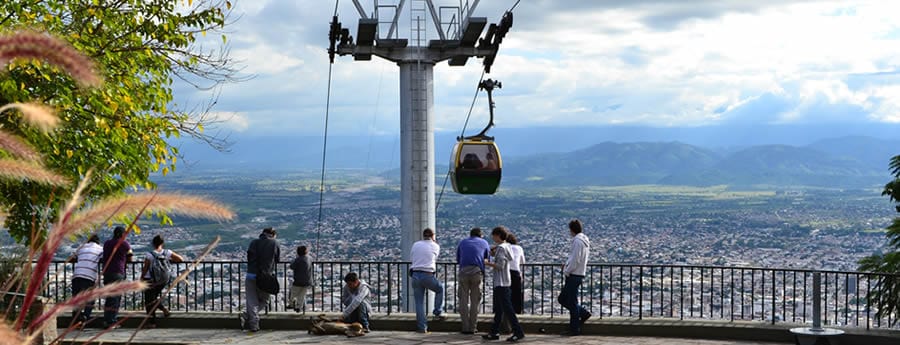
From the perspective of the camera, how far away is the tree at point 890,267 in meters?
15.2

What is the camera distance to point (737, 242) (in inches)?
4751

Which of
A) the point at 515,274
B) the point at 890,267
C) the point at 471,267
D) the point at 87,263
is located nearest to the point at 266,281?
the point at 87,263

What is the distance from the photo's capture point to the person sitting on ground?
15438 mm

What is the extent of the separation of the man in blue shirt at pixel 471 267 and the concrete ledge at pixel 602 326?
75cm

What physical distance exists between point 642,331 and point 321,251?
68.0 metres

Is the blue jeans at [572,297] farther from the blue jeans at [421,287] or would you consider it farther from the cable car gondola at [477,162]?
the cable car gondola at [477,162]

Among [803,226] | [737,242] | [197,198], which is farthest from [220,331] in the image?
[803,226]

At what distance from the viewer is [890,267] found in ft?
55.7

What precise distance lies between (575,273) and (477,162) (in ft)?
26.5

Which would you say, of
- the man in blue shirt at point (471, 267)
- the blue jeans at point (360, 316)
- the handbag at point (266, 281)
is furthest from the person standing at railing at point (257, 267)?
the man in blue shirt at point (471, 267)

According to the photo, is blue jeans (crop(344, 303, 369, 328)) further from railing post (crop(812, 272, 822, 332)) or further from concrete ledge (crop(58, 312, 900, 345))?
railing post (crop(812, 272, 822, 332))

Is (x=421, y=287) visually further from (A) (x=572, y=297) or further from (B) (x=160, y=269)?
(B) (x=160, y=269)

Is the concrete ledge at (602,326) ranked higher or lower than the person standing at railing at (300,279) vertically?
lower

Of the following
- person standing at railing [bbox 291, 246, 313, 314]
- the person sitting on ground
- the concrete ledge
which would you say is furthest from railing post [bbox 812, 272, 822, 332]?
person standing at railing [bbox 291, 246, 313, 314]
